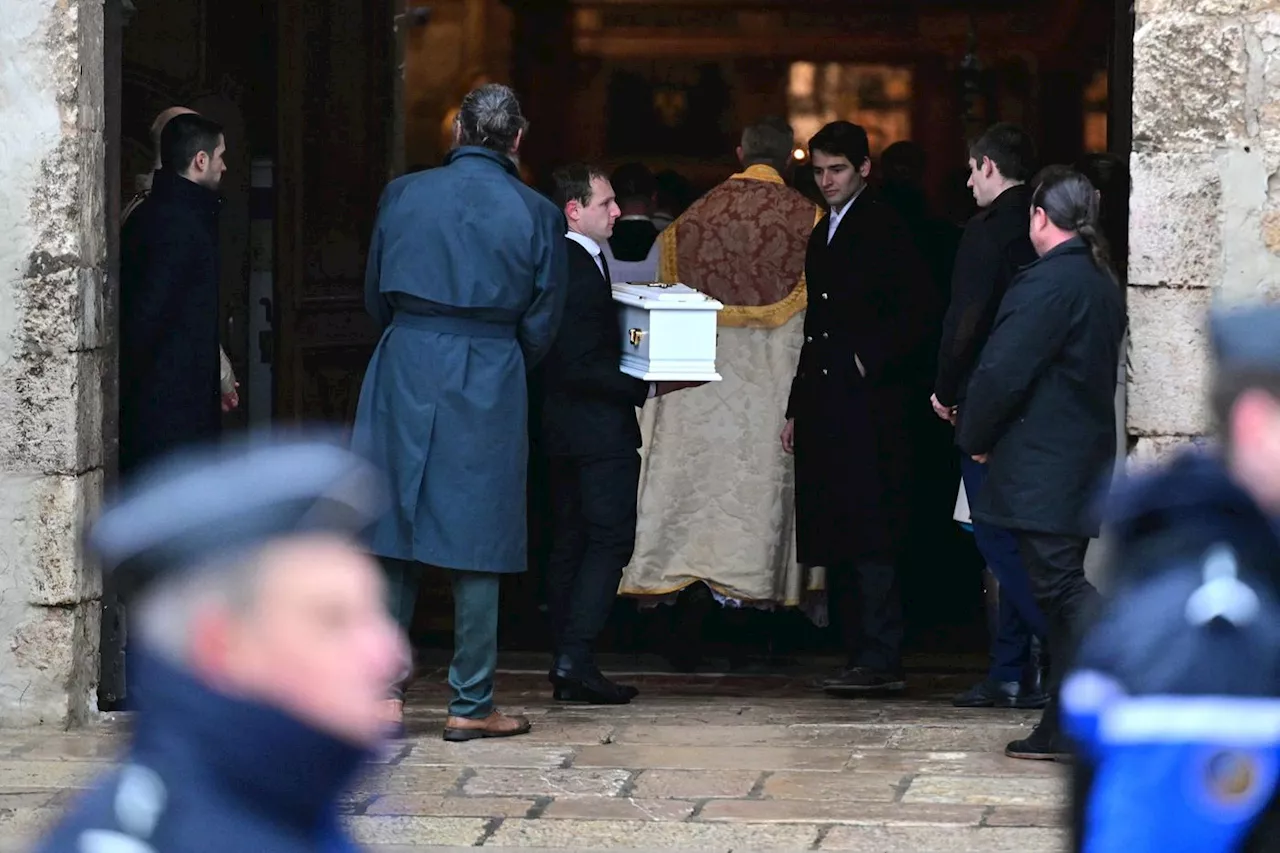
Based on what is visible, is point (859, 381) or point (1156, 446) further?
point (859, 381)

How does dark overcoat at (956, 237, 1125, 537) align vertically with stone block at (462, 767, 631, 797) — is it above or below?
above

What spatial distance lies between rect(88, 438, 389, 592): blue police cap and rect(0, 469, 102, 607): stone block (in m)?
4.10

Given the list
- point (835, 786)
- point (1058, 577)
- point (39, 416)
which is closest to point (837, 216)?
point (1058, 577)

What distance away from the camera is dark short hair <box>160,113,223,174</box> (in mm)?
6258

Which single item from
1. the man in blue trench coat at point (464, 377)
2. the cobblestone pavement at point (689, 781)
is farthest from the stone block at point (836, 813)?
the man in blue trench coat at point (464, 377)

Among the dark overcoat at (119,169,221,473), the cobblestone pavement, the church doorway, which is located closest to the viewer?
the cobblestone pavement

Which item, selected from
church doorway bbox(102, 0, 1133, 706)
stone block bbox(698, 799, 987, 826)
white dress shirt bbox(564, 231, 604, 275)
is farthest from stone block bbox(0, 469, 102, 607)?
stone block bbox(698, 799, 987, 826)

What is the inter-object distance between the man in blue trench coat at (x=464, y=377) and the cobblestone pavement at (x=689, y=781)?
0.36 meters

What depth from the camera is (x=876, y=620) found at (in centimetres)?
667

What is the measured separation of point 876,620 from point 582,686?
98 centimetres

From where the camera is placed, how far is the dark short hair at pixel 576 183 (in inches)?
246

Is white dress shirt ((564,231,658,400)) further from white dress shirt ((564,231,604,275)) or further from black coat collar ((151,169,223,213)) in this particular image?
black coat collar ((151,169,223,213))

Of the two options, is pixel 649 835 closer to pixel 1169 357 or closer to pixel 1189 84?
pixel 1169 357

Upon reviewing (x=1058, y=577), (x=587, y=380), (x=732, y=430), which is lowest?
(x=1058, y=577)
